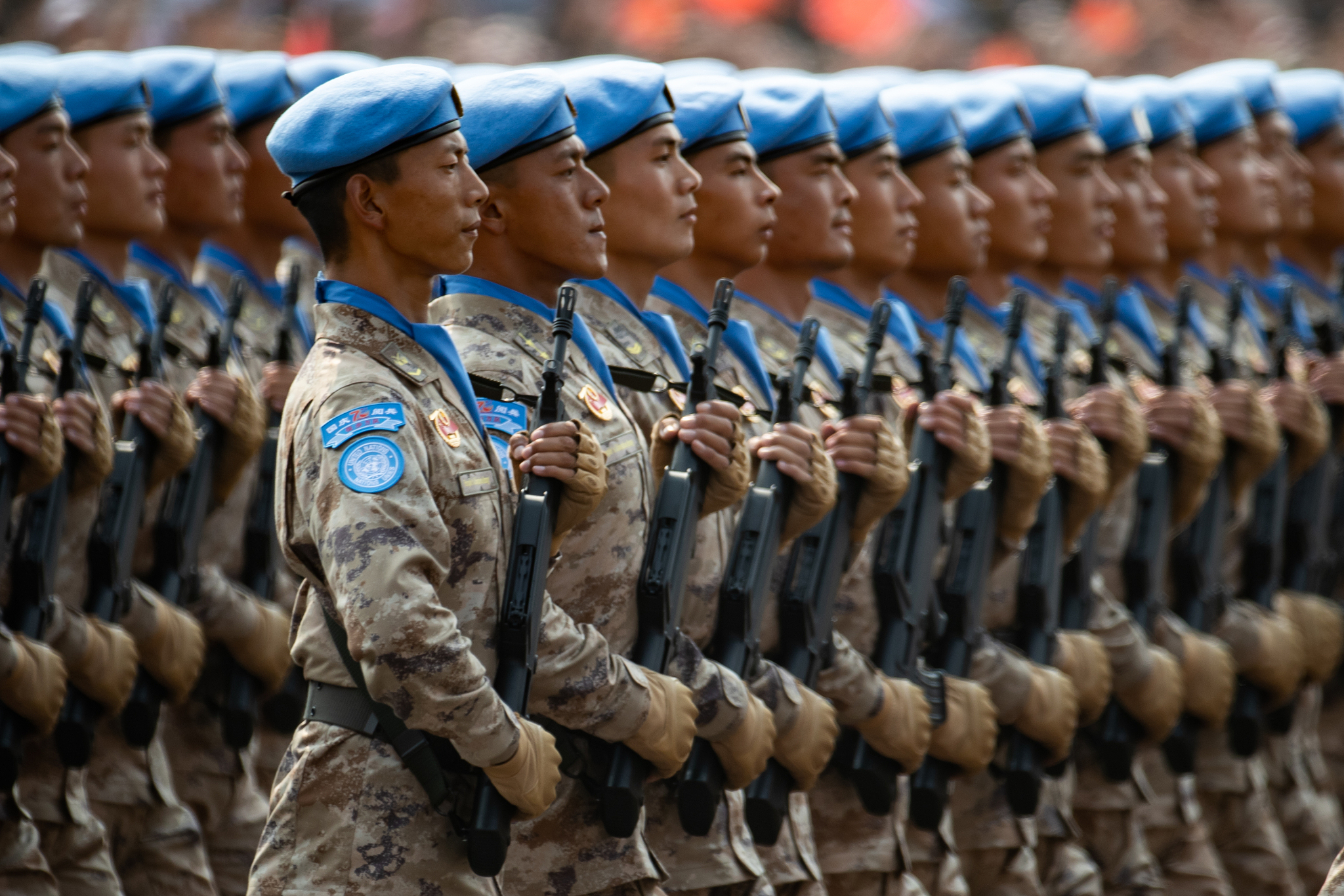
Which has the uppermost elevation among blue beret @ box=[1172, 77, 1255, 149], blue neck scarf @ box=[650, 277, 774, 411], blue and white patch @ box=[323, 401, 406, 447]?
blue and white patch @ box=[323, 401, 406, 447]

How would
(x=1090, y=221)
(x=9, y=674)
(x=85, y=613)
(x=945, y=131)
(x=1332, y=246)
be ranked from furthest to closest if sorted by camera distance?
(x=1332, y=246), (x=1090, y=221), (x=945, y=131), (x=85, y=613), (x=9, y=674)

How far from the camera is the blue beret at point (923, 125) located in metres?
7.42

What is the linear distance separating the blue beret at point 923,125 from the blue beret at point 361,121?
11.0 ft

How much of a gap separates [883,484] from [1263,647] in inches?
124

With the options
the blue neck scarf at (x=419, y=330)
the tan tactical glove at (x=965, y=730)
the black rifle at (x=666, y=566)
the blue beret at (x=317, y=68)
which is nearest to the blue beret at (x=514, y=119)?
the blue neck scarf at (x=419, y=330)

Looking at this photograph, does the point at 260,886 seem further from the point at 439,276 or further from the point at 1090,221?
the point at 1090,221

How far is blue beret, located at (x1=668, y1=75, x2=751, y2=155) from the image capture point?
6.02 m

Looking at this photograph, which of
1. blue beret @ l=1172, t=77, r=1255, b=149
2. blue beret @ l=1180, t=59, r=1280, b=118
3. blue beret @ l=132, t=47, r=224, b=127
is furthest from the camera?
blue beret @ l=1180, t=59, r=1280, b=118

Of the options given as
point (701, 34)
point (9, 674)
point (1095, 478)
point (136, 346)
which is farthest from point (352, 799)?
point (701, 34)

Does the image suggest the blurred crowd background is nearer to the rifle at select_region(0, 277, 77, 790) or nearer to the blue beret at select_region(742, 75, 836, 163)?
the blue beret at select_region(742, 75, 836, 163)

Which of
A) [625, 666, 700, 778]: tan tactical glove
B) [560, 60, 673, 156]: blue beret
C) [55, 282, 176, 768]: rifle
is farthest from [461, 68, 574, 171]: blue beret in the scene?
[55, 282, 176, 768]: rifle

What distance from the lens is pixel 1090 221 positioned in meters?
8.29

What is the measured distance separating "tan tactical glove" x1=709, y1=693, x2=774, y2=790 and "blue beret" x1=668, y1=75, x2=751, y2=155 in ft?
5.85

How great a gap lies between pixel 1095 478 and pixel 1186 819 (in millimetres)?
1625
